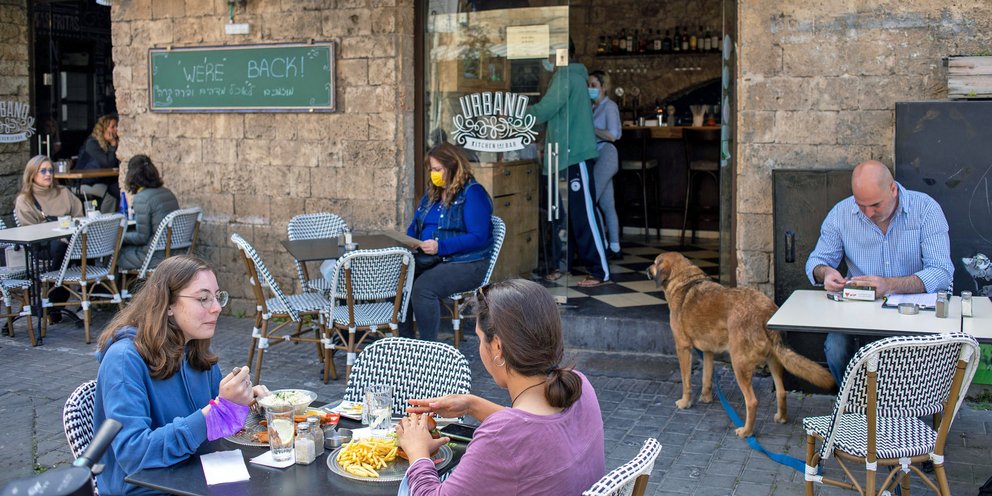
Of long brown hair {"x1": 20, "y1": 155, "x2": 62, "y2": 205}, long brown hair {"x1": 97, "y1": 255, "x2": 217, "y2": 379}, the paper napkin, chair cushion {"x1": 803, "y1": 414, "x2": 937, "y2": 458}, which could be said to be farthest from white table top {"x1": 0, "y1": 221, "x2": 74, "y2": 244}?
chair cushion {"x1": 803, "y1": 414, "x2": 937, "y2": 458}

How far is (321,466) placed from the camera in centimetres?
299

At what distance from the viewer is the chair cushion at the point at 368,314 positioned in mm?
6426

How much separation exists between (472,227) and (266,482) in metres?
4.01

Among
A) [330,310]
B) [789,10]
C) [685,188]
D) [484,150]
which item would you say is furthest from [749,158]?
[685,188]

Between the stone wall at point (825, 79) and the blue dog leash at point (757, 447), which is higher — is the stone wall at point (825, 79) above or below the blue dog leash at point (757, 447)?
above

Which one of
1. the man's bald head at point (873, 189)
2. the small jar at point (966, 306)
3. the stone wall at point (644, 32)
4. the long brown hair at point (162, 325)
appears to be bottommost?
the small jar at point (966, 306)

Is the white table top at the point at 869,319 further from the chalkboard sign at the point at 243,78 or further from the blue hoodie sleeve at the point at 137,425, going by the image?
the chalkboard sign at the point at 243,78

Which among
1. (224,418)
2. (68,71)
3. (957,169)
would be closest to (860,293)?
(957,169)

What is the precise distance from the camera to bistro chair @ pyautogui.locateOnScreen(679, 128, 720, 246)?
38.0 feet

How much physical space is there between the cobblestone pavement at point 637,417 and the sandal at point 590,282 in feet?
4.31

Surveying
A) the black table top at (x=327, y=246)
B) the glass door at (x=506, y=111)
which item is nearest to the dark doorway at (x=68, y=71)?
the glass door at (x=506, y=111)

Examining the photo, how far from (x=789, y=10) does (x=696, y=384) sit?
242 centimetres

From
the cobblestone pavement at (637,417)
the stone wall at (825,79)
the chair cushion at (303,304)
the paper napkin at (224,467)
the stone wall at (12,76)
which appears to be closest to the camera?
the paper napkin at (224,467)

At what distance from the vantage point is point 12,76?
11.4 m
